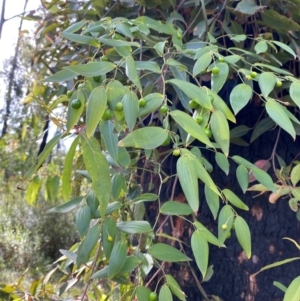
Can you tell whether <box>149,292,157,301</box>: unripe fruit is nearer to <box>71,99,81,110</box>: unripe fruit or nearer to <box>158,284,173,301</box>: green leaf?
<box>158,284,173,301</box>: green leaf

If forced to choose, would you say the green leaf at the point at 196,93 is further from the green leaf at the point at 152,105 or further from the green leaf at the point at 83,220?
the green leaf at the point at 83,220

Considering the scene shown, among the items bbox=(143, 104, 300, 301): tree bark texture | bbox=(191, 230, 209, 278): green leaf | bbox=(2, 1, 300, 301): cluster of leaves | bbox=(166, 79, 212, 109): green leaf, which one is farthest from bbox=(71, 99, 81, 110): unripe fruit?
bbox=(143, 104, 300, 301): tree bark texture

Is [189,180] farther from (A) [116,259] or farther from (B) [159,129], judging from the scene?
(A) [116,259]

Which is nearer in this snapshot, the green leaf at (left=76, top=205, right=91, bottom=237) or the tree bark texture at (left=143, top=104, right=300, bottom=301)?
the green leaf at (left=76, top=205, right=91, bottom=237)

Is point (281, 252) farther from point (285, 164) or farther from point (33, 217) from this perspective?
point (33, 217)

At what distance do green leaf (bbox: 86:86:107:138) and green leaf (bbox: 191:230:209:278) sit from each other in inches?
7.9

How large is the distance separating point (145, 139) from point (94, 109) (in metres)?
0.07

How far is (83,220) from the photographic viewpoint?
2.14 feet

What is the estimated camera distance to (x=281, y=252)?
0.83 m

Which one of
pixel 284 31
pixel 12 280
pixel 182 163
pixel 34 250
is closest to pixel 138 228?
pixel 182 163

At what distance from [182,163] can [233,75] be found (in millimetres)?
388

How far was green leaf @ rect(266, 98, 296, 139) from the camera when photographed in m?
0.55

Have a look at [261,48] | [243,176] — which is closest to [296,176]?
[243,176]

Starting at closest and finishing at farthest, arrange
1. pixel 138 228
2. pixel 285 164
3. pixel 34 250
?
pixel 138 228 < pixel 285 164 < pixel 34 250
